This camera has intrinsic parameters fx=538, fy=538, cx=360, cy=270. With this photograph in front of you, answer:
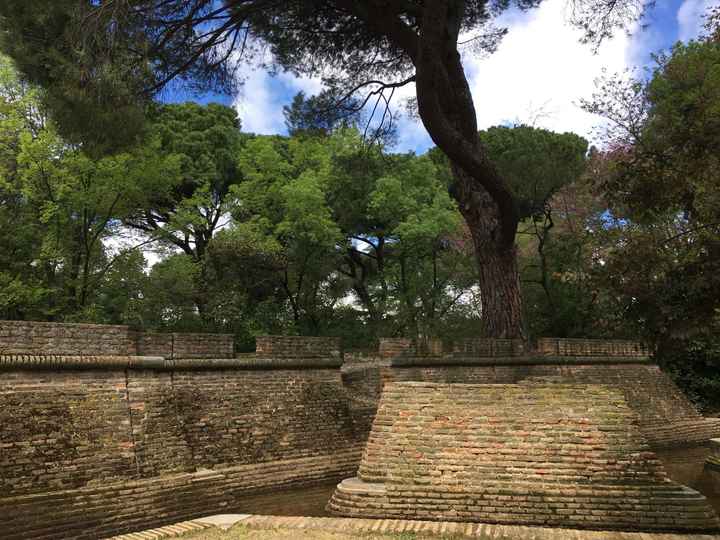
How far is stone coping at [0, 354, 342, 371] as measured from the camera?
619 centimetres

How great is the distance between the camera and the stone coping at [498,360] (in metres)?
9.65

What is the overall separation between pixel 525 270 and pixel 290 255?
854cm

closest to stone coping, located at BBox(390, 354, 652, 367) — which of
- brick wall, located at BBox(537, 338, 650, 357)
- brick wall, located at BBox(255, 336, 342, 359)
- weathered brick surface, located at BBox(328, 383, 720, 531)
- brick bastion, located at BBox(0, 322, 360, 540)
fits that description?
brick wall, located at BBox(537, 338, 650, 357)

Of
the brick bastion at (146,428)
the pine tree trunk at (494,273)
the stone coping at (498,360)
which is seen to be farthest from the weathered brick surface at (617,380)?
the brick bastion at (146,428)

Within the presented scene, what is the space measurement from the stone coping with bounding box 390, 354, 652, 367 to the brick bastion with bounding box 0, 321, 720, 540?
3cm

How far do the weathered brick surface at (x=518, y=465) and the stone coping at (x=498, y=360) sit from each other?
3384 millimetres

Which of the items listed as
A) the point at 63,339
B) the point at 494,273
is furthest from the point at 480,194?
the point at 63,339

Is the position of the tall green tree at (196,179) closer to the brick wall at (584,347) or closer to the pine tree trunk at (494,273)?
the pine tree trunk at (494,273)

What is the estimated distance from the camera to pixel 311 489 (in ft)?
25.9

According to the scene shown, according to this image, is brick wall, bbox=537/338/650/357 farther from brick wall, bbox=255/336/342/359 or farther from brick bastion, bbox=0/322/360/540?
brick bastion, bbox=0/322/360/540

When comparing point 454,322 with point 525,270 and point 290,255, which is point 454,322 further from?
point 290,255

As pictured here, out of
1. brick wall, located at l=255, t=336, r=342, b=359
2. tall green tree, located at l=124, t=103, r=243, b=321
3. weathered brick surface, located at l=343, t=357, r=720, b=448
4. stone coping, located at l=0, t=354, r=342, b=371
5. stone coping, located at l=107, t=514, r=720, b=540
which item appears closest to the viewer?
stone coping, located at l=107, t=514, r=720, b=540

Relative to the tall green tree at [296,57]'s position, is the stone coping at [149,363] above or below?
below

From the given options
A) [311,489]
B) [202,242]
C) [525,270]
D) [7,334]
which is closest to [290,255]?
[202,242]
